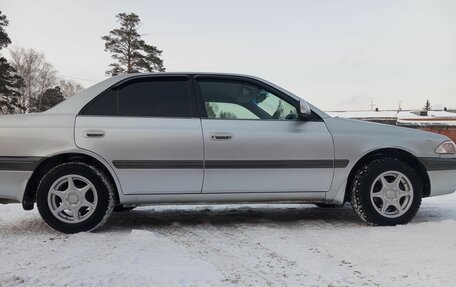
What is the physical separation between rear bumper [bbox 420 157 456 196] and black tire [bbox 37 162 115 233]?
3205 mm

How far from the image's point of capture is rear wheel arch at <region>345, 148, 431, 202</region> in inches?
175

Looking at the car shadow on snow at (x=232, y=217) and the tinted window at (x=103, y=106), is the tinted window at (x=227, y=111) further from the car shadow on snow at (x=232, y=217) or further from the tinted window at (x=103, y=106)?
the car shadow on snow at (x=232, y=217)

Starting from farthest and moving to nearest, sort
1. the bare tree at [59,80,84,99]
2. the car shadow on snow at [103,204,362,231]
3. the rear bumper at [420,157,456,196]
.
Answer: the bare tree at [59,80,84,99] → the car shadow on snow at [103,204,362,231] → the rear bumper at [420,157,456,196]

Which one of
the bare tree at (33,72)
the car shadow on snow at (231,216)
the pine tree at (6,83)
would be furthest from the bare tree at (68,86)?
the car shadow on snow at (231,216)

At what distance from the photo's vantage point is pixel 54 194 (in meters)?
4.05

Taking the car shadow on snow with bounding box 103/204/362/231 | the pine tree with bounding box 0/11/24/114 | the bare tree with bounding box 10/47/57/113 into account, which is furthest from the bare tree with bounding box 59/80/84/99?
the car shadow on snow with bounding box 103/204/362/231

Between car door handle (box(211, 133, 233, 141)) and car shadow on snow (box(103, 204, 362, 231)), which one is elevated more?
car door handle (box(211, 133, 233, 141))

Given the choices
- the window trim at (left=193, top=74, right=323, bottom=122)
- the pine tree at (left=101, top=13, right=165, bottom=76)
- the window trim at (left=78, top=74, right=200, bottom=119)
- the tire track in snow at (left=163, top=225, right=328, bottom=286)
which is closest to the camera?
the tire track in snow at (left=163, top=225, right=328, bottom=286)

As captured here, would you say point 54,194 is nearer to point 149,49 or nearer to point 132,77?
point 132,77

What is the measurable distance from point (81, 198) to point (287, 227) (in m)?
2.02

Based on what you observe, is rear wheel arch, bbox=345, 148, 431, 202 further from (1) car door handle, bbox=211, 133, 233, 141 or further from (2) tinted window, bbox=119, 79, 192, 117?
(2) tinted window, bbox=119, 79, 192, 117

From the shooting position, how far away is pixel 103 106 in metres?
4.27

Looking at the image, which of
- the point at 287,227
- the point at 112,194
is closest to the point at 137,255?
the point at 112,194

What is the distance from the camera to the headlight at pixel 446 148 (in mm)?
4559
